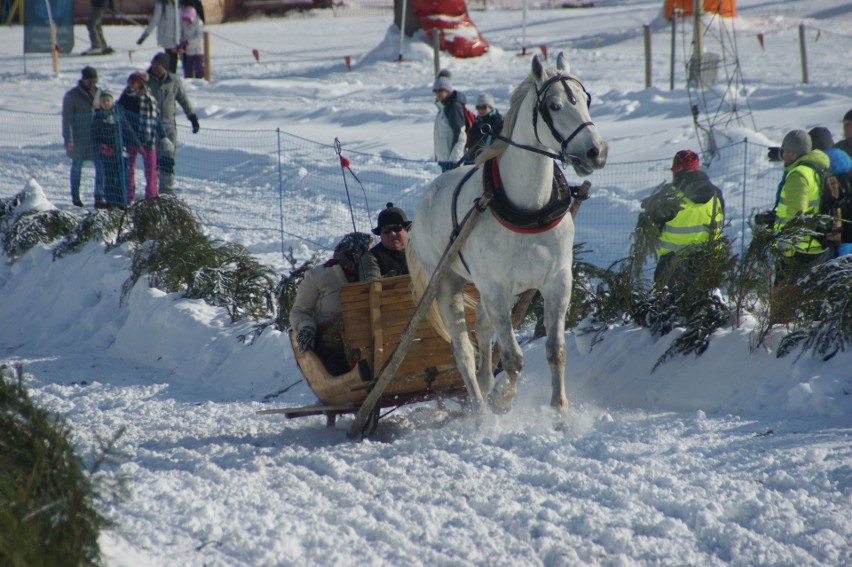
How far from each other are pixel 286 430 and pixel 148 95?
754 cm

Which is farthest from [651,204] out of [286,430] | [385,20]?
[385,20]

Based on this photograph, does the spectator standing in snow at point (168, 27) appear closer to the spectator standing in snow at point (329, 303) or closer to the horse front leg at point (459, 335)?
the spectator standing in snow at point (329, 303)

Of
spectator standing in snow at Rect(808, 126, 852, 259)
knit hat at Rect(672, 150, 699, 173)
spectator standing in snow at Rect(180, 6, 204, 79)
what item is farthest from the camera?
spectator standing in snow at Rect(180, 6, 204, 79)

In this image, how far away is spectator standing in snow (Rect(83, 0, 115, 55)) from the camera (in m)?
26.3

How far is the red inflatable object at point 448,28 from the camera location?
82.0ft

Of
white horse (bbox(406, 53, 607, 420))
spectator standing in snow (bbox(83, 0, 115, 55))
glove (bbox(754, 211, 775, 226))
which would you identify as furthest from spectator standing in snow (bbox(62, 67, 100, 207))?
spectator standing in snow (bbox(83, 0, 115, 55))

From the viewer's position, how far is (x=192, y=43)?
22719 mm

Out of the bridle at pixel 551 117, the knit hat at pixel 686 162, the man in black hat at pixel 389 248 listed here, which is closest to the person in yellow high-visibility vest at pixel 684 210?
the knit hat at pixel 686 162

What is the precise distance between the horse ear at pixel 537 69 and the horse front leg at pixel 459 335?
151 cm

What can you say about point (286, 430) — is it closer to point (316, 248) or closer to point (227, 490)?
point (227, 490)

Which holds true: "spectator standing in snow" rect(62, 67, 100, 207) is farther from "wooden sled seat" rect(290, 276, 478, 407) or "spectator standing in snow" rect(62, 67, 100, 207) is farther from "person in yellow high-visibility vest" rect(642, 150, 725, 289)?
"person in yellow high-visibility vest" rect(642, 150, 725, 289)

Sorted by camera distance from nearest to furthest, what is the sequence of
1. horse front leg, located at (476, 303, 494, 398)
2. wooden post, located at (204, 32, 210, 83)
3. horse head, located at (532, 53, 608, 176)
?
horse head, located at (532, 53, 608, 176) < horse front leg, located at (476, 303, 494, 398) < wooden post, located at (204, 32, 210, 83)

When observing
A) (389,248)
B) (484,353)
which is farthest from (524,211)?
(389,248)

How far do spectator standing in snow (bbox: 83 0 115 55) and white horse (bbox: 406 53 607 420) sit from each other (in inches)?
910
